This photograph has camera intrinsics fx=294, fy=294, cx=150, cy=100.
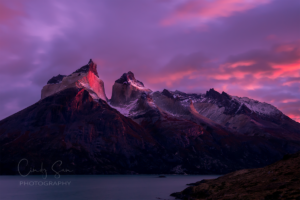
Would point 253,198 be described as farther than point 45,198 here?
No

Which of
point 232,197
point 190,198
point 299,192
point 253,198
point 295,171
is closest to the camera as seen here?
point 299,192

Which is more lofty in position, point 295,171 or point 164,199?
point 295,171

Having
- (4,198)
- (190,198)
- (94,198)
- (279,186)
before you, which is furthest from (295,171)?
(4,198)

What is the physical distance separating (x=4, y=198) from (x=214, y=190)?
69926 millimetres

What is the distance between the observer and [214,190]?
7419 centimetres

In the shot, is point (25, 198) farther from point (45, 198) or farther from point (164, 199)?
point (164, 199)

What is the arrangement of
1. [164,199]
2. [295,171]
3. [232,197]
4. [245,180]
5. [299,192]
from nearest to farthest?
[299,192]
[232,197]
[295,171]
[245,180]
[164,199]

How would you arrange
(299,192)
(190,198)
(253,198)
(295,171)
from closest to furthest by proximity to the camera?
(299,192) < (253,198) < (295,171) < (190,198)

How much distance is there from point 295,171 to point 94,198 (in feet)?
216

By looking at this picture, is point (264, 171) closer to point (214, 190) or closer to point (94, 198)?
point (214, 190)

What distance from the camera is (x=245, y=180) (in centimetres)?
7069

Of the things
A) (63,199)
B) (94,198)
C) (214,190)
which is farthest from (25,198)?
(214,190)

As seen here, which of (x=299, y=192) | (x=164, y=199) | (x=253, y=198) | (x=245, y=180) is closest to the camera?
(x=299, y=192)

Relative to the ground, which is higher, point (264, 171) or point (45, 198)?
point (264, 171)
